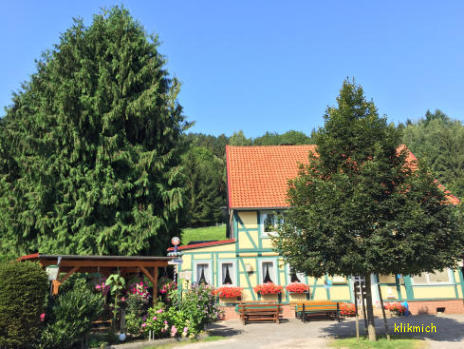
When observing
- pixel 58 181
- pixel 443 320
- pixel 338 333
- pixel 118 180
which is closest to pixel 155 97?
pixel 118 180

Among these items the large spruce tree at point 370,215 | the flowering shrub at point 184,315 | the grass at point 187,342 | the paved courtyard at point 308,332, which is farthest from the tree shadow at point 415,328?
the flowering shrub at point 184,315

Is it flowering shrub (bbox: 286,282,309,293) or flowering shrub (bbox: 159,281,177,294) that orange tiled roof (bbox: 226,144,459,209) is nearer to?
flowering shrub (bbox: 286,282,309,293)

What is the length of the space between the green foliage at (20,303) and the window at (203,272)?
27.9 ft

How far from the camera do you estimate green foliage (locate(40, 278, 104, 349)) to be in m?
9.38

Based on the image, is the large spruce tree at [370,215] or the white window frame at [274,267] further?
the white window frame at [274,267]

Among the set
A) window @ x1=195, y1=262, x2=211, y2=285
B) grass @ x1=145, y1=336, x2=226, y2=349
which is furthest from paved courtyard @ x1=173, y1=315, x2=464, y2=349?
window @ x1=195, y1=262, x2=211, y2=285

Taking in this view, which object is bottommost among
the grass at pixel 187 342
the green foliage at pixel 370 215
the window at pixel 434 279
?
the grass at pixel 187 342

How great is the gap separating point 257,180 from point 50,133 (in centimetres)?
1030

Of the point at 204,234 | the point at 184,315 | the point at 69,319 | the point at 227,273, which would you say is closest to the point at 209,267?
the point at 227,273

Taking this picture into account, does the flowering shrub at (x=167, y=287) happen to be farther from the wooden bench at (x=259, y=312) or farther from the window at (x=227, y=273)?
the window at (x=227, y=273)

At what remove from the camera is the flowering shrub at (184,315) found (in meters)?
11.5

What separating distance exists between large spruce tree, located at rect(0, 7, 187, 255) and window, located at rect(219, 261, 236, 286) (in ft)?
10.5

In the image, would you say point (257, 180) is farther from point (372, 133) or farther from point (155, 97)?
point (372, 133)

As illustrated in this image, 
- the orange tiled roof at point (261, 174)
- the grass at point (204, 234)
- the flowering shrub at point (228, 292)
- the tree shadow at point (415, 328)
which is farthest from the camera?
the grass at point (204, 234)
